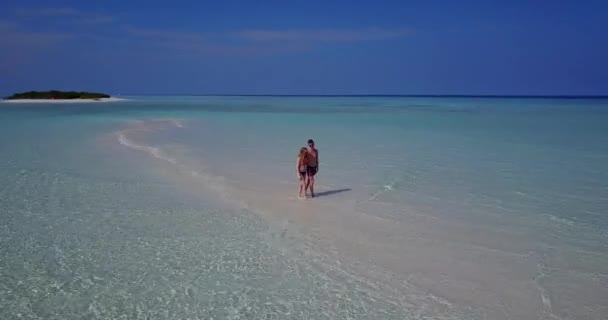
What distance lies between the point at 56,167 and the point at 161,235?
8.05 m

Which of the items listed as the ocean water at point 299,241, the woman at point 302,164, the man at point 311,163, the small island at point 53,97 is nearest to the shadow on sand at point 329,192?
the ocean water at point 299,241

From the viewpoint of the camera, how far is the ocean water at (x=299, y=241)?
18.7 ft

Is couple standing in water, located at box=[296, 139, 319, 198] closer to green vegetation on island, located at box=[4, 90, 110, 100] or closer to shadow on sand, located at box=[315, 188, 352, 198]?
shadow on sand, located at box=[315, 188, 352, 198]

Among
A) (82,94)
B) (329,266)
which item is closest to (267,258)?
(329,266)

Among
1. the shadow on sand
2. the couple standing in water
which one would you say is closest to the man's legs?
the couple standing in water

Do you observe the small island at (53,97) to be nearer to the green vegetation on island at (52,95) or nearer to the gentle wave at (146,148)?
the green vegetation on island at (52,95)

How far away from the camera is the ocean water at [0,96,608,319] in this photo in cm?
571

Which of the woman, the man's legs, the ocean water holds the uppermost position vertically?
the woman

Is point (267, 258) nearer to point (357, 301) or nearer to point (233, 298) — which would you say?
point (233, 298)

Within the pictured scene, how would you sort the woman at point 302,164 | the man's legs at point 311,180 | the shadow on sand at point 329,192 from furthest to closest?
the shadow on sand at point 329,192 < the man's legs at point 311,180 < the woman at point 302,164

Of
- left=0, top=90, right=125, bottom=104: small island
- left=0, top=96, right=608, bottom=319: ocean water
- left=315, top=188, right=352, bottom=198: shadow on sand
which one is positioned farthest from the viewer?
left=0, top=90, right=125, bottom=104: small island

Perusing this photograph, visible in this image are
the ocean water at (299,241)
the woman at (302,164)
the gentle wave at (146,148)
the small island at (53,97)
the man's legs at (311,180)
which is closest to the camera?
the ocean water at (299,241)

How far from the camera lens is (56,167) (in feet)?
47.4

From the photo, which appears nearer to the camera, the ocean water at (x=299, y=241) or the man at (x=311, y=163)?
the ocean water at (x=299, y=241)
